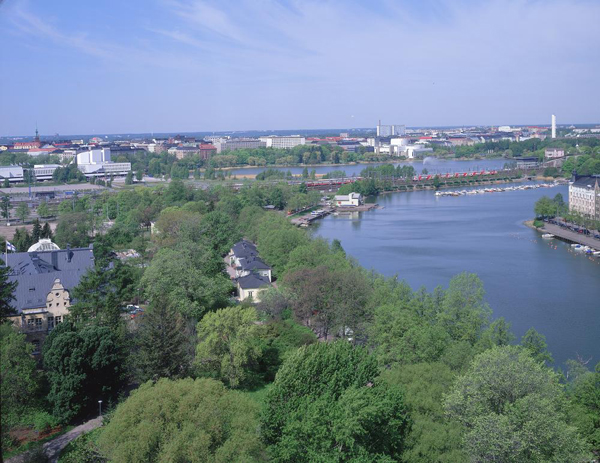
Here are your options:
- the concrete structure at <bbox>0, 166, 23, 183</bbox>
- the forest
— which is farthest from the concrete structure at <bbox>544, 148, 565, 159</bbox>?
the forest

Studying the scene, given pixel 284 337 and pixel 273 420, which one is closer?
pixel 273 420

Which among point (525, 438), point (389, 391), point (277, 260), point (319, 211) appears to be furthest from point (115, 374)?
point (319, 211)

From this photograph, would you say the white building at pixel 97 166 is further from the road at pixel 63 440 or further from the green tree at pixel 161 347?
the road at pixel 63 440

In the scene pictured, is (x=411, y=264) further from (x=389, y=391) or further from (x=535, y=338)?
(x=389, y=391)

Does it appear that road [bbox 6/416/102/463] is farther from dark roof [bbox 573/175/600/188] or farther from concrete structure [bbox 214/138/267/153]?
concrete structure [bbox 214/138/267/153]

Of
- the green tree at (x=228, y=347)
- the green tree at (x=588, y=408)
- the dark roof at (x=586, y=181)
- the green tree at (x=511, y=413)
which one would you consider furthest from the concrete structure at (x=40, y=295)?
the dark roof at (x=586, y=181)
